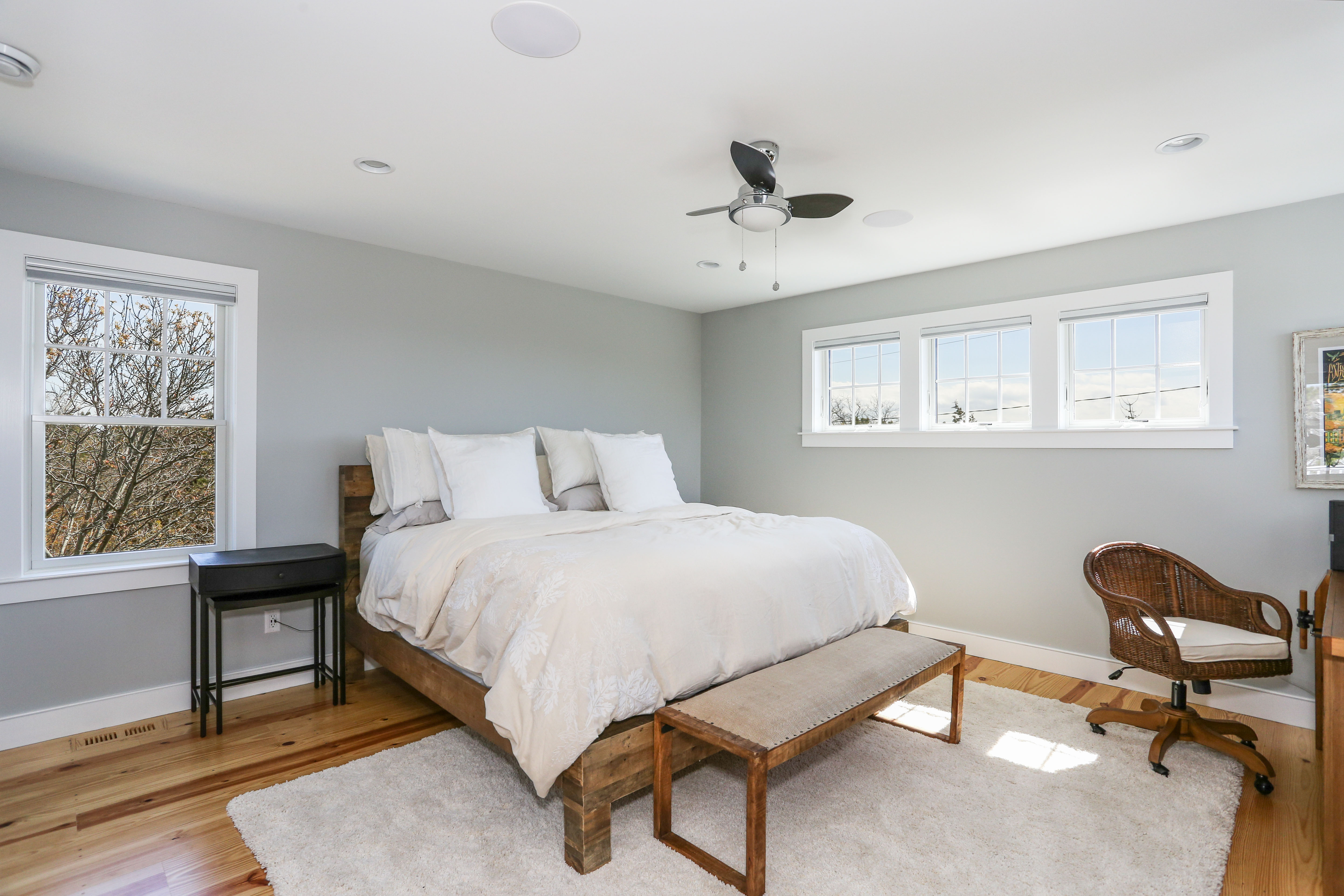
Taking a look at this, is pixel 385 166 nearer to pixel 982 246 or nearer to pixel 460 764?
pixel 460 764

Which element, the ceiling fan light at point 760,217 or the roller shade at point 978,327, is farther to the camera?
the roller shade at point 978,327

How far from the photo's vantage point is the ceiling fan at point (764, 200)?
2.26 meters

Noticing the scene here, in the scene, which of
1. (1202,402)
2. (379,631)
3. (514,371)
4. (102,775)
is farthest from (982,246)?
(102,775)

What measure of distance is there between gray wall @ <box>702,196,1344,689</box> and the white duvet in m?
1.08

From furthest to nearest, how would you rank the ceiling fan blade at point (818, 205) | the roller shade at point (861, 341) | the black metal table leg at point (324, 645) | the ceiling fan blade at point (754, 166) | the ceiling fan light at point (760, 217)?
the roller shade at point (861, 341) < the black metal table leg at point (324, 645) < the ceiling fan blade at point (818, 205) < the ceiling fan light at point (760, 217) < the ceiling fan blade at point (754, 166)

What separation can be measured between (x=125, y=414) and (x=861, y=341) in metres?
4.24

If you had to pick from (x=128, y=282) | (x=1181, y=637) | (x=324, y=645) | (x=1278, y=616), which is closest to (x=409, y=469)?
(x=324, y=645)

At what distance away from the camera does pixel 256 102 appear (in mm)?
2215

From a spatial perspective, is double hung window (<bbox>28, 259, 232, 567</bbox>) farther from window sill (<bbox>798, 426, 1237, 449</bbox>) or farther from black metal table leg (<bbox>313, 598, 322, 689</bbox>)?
window sill (<bbox>798, 426, 1237, 449</bbox>)

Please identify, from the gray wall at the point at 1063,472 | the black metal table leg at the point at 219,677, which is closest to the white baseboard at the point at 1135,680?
the gray wall at the point at 1063,472

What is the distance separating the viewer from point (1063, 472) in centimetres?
377

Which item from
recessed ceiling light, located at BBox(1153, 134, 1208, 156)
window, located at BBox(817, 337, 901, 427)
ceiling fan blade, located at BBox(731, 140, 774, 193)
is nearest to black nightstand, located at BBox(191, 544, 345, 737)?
ceiling fan blade, located at BBox(731, 140, 774, 193)

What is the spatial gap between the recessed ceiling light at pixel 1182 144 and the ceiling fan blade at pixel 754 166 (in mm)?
1518

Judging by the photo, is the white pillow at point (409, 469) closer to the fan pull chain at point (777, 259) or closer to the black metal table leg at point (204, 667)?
the black metal table leg at point (204, 667)
